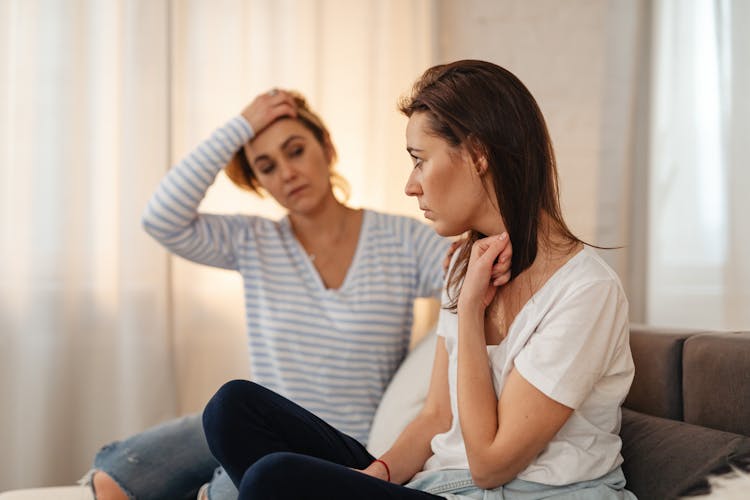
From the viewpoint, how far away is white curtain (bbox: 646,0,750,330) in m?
1.80

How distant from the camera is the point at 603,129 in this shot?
218 centimetres

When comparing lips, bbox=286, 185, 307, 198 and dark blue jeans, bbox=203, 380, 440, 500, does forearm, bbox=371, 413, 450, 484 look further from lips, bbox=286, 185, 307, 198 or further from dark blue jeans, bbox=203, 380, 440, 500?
lips, bbox=286, 185, 307, 198

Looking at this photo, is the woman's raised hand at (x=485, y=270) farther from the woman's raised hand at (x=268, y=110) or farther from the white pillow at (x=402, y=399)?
the woman's raised hand at (x=268, y=110)

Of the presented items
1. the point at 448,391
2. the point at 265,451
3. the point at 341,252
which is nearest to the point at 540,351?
the point at 448,391

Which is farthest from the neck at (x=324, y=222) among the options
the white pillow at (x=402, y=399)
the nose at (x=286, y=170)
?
the white pillow at (x=402, y=399)

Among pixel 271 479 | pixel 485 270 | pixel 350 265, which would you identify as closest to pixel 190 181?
pixel 350 265

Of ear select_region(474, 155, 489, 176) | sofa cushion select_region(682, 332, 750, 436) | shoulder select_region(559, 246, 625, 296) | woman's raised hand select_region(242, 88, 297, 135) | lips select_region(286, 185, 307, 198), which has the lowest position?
sofa cushion select_region(682, 332, 750, 436)

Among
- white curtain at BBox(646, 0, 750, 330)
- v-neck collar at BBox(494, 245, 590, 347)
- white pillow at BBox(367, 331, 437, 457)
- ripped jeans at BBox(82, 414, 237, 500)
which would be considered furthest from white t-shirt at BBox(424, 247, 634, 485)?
white curtain at BBox(646, 0, 750, 330)

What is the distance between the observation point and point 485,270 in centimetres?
118

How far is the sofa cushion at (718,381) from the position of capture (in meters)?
1.21

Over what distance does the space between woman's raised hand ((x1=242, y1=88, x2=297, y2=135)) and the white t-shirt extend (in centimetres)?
96

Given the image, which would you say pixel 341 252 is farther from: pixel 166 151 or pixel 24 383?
pixel 24 383

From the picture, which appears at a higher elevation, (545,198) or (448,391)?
(545,198)

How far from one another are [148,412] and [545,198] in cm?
151
